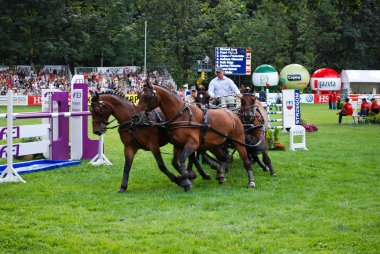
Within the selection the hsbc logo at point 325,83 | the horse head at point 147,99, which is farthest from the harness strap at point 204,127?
the hsbc logo at point 325,83

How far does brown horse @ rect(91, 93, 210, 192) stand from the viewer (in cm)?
1225

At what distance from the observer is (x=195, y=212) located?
989 cm

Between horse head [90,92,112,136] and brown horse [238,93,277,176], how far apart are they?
300 cm

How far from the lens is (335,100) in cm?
5184

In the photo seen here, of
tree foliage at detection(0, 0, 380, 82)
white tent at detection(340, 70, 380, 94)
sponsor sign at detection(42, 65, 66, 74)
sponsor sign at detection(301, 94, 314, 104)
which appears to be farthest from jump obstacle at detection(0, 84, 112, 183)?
white tent at detection(340, 70, 380, 94)

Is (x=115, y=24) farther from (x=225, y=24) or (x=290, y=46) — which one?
(x=290, y=46)

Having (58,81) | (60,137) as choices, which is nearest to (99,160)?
(60,137)

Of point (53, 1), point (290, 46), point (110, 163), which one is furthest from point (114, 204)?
point (290, 46)

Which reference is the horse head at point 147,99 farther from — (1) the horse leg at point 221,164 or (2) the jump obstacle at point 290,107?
(2) the jump obstacle at point 290,107

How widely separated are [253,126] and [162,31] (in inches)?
1840

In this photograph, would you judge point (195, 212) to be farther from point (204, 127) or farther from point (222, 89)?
point (222, 89)

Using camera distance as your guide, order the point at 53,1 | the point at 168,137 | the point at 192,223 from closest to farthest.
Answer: the point at 192,223
the point at 168,137
the point at 53,1

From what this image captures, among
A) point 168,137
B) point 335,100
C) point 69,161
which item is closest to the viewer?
point 168,137

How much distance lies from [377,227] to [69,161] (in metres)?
8.90
